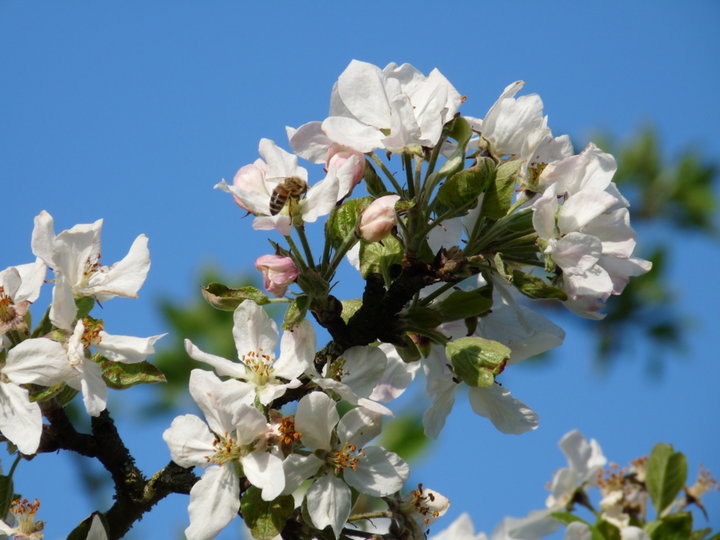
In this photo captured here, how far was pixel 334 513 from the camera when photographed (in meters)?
1.75

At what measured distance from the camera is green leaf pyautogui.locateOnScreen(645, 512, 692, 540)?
2.61 metres

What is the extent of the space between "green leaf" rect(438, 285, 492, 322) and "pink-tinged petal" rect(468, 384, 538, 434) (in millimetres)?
168

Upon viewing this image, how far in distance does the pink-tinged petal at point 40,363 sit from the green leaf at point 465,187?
0.76m

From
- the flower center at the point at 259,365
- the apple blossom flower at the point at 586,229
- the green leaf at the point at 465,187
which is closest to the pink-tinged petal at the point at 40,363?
the flower center at the point at 259,365

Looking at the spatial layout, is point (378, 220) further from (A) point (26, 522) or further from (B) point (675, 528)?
(B) point (675, 528)

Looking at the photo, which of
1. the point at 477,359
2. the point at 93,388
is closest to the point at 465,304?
the point at 477,359

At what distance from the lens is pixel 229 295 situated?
1.83m

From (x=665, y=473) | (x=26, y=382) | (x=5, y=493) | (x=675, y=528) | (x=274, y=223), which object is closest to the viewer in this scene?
(x=26, y=382)

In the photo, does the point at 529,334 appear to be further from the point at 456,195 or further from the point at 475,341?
the point at 456,195

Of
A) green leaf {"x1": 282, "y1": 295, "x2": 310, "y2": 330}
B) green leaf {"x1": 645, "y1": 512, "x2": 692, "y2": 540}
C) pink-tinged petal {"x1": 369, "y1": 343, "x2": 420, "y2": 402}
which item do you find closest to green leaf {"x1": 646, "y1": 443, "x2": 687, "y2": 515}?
green leaf {"x1": 645, "y1": 512, "x2": 692, "y2": 540}

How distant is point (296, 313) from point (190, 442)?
12.0 inches

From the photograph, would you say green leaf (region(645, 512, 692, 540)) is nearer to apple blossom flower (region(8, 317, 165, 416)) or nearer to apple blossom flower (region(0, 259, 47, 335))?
apple blossom flower (region(8, 317, 165, 416))

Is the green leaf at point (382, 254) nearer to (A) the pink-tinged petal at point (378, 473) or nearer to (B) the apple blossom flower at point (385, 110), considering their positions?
(B) the apple blossom flower at point (385, 110)

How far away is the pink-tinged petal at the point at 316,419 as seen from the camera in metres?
1.71
